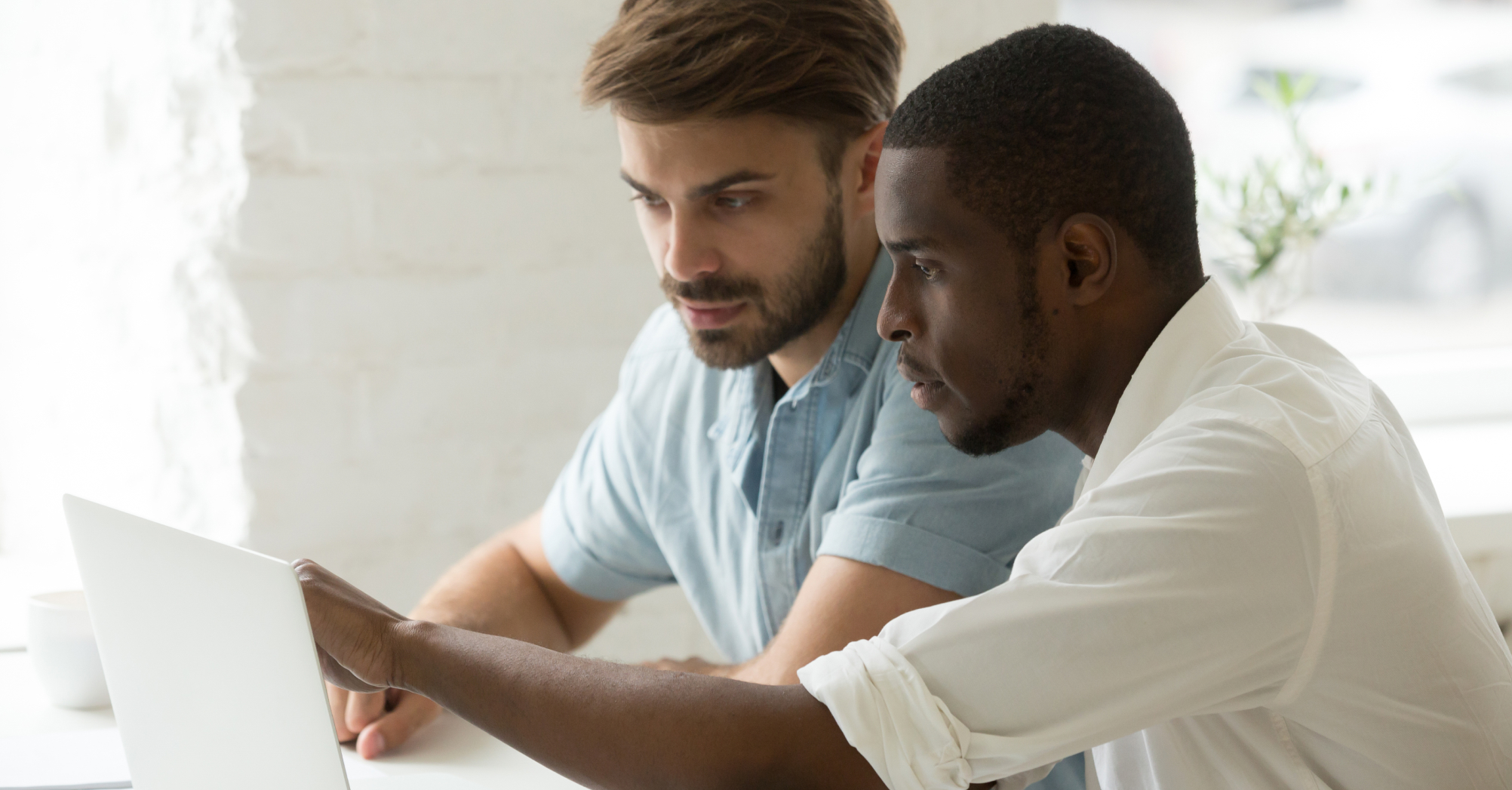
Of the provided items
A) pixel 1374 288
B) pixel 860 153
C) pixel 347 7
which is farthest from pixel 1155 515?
pixel 1374 288

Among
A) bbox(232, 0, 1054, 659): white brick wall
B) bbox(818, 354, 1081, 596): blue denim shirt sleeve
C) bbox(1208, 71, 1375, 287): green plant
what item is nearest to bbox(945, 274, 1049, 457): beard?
bbox(818, 354, 1081, 596): blue denim shirt sleeve

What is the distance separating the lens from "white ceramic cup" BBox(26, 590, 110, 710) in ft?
3.29

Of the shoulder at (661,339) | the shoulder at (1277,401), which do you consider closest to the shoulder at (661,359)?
the shoulder at (661,339)

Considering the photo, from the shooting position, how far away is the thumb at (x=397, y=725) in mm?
916

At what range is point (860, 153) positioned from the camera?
1.07 metres

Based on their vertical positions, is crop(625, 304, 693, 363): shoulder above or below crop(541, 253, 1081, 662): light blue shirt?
above

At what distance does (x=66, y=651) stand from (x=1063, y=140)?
88 centimetres

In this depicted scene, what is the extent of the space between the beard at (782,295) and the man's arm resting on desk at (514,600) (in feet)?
1.11

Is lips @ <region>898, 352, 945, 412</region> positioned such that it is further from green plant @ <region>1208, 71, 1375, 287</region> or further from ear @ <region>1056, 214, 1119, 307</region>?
green plant @ <region>1208, 71, 1375, 287</region>

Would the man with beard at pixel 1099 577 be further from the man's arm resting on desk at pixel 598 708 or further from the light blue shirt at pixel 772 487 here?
the light blue shirt at pixel 772 487

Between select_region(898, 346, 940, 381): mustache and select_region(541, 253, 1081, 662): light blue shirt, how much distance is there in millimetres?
164

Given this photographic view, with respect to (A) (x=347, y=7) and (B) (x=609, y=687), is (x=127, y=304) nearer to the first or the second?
(A) (x=347, y=7)

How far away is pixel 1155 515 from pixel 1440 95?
1.89 metres

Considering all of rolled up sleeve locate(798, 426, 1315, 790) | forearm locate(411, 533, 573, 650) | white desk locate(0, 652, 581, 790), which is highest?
rolled up sleeve locate(798, 426, 1315, 790)
